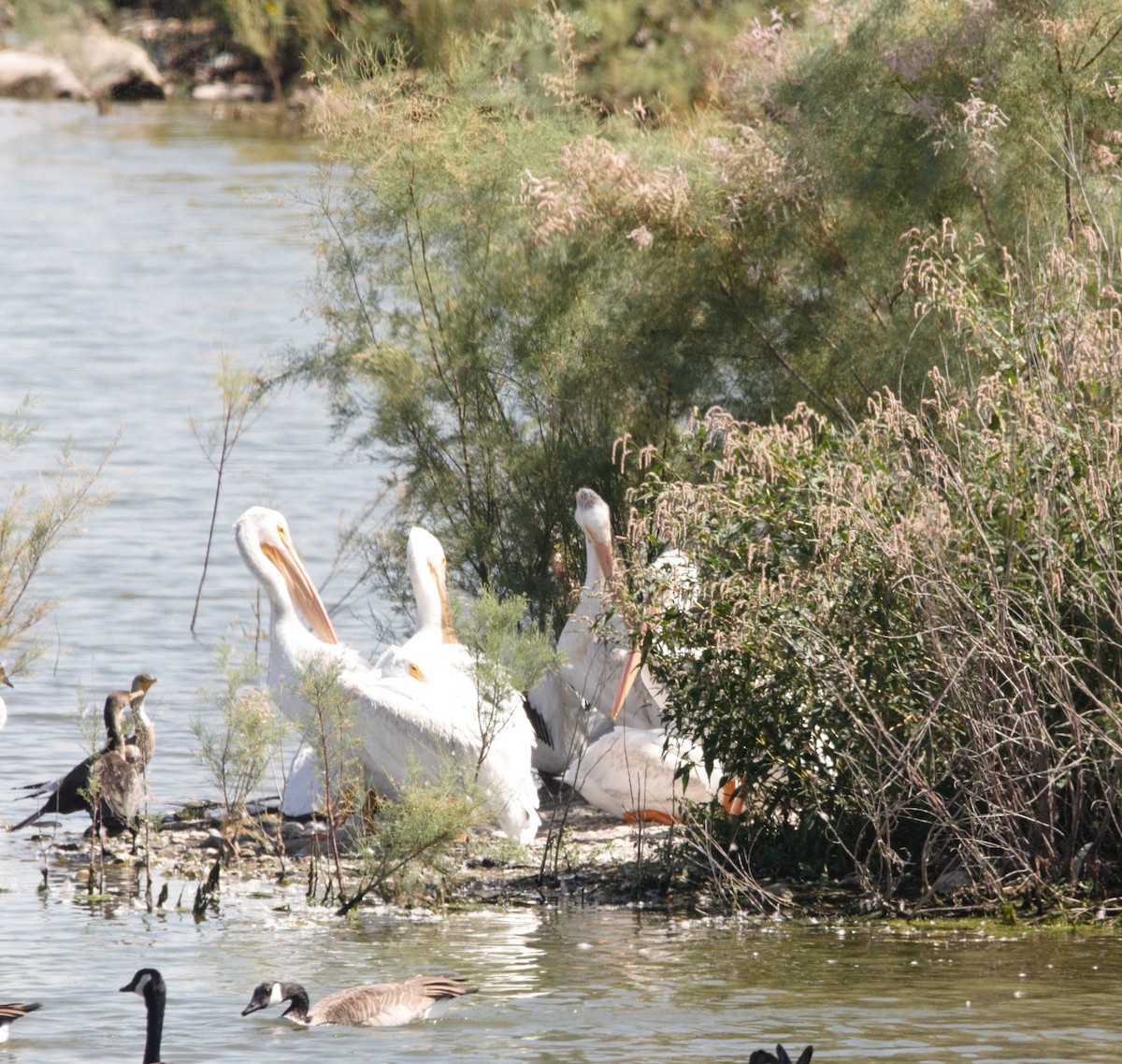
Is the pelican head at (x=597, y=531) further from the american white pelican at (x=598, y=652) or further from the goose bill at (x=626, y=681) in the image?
the goose bill at (x=626, y=681)

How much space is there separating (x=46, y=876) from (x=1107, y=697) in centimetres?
439

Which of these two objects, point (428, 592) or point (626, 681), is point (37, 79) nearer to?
point (428, 592)

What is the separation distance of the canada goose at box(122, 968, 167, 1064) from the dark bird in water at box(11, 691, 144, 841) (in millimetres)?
2471

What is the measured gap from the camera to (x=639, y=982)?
7352 millimetres

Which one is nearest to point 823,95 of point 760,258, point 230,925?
point 760,258

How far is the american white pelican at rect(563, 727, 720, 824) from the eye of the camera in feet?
30.6

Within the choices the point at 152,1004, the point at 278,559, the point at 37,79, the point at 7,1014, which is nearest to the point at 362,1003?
the point at 152,1004

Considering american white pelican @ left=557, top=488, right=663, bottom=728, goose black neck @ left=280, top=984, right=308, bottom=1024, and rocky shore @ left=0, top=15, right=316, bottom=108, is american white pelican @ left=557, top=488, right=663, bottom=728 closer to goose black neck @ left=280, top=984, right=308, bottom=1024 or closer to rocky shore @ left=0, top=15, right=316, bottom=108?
goose black neck @ left=280, top=984, right=308, bottom=1024

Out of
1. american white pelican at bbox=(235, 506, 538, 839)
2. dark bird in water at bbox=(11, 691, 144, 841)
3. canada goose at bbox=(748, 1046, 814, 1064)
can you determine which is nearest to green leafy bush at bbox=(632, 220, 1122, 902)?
american white pelican at bbox=(235, 506, 538, 839)

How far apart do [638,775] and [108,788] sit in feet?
7.63

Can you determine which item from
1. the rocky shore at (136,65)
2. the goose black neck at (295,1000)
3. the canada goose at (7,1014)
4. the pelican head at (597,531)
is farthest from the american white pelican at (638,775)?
the rocky shore at (136,65)

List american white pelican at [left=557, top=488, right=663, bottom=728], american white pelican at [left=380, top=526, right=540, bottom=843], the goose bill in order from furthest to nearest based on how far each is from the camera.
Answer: american white pelican at [left=557, top=488, right=663, bottom=728] < the goose bill < american white pelican at [left=380, top=526, right=540, bottom=843]

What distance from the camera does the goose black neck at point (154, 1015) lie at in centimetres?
647

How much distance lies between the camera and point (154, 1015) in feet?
21.4
